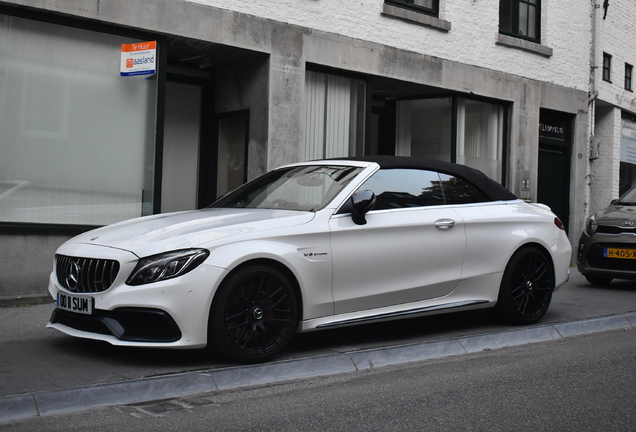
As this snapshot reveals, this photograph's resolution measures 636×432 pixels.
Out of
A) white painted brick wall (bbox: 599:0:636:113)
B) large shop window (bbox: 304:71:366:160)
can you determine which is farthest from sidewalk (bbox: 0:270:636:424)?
white painted brick wall (bbox: 599:0:636:113)

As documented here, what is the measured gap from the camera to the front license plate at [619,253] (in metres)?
10.5

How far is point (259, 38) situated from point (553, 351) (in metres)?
6.37

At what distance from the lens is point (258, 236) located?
18.4ft

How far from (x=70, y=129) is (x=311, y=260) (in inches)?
191

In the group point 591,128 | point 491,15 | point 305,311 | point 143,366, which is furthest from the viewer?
point 591,128

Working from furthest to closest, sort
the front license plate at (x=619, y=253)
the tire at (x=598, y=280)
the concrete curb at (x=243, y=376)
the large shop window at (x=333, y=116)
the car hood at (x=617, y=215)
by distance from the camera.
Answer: the large shop window at (x=333, y=116) < the tire at (x=598, y=280) < the car hood at (x=617, y=215) < the front license plate at (x=619, y=253) < the concrete curb at (x=243, y=376)

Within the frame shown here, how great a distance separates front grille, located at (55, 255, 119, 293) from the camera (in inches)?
211

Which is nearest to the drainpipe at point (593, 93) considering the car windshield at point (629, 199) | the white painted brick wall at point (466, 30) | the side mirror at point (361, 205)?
the white painted brick wall at point (466, 30)

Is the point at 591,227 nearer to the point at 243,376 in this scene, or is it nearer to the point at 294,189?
the point at 294,189

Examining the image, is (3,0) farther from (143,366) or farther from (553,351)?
(553,351)

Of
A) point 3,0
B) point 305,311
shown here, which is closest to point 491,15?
point 3,0

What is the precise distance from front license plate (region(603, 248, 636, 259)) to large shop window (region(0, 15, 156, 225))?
6.32 metres

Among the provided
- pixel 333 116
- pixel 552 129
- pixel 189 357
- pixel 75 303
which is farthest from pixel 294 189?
pixel 552 129

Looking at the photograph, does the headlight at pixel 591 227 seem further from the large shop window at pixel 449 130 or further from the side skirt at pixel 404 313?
the side skirt at pixel 404 313
